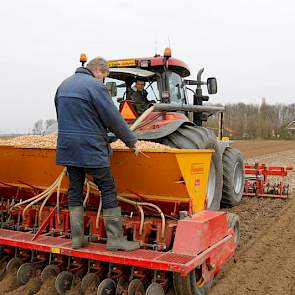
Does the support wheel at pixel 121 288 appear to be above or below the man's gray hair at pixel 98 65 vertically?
below

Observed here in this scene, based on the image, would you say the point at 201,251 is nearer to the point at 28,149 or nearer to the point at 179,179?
the point at 179,179

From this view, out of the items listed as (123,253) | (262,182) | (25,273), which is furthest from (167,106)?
(262,182)

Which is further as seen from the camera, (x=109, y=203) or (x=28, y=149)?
(x=28, y=149)

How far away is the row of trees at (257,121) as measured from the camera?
51281 millimetres

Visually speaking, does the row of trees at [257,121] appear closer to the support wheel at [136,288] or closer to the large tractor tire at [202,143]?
the large tractor tire at [202,143]

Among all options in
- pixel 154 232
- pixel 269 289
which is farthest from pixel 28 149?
pixel 269 289

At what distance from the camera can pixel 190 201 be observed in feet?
14.1

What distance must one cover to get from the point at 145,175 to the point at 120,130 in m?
0.55

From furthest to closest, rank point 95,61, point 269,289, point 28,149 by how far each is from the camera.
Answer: point 28,149 < point 269,289 < point 95,61

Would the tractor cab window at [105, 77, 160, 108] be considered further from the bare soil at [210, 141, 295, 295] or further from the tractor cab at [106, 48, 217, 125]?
the bare soil at [210, 141, 295, 295]

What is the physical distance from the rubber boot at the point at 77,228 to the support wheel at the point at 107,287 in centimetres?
39

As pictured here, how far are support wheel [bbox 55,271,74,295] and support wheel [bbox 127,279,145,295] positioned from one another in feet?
2.20

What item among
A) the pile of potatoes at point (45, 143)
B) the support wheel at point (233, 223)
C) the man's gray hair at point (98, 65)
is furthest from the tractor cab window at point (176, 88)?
the man's gray hair at point (98, 65)

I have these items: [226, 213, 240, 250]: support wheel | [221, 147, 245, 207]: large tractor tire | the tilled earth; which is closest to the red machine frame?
[221, 147, 245, 207]: large tractor tire
